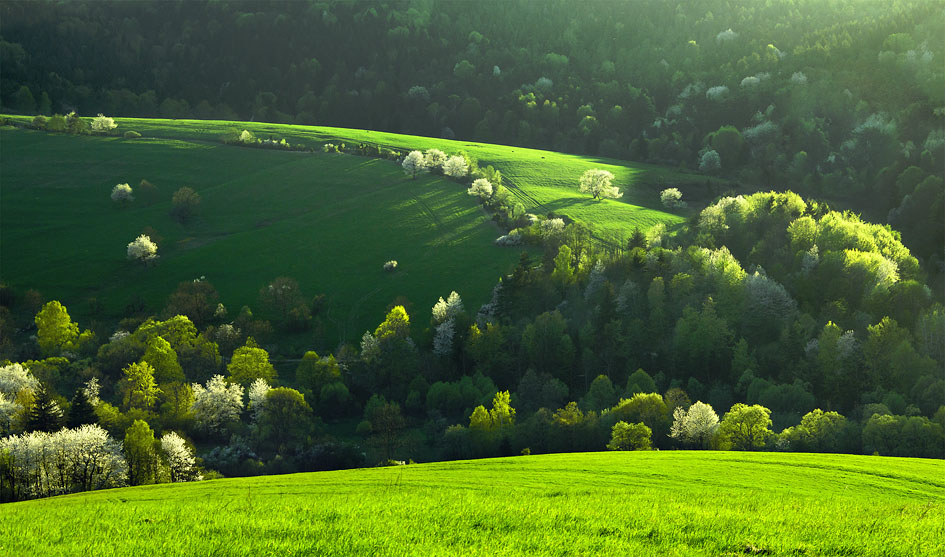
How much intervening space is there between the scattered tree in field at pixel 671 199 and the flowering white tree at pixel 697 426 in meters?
97.8

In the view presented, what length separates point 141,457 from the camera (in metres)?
63.9

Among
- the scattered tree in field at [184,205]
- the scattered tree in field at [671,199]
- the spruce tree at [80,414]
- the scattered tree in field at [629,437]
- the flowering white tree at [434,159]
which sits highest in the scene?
the flowering white tree at [434,159]

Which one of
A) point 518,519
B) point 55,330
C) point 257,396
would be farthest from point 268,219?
point 518,519

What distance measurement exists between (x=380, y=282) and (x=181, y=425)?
50904 mm

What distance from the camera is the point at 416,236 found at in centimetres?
14412

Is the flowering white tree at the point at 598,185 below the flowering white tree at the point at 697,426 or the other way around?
the other way around

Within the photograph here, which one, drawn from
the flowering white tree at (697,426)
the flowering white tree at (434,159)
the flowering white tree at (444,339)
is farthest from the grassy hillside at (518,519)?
the flowering white tree at (434,159)

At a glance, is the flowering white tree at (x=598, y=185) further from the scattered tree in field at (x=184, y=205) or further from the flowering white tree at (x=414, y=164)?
the scattered tree in field at (x=184, y=205)

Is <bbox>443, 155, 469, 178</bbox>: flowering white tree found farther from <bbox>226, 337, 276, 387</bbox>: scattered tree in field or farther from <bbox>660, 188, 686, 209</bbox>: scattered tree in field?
<bbox>226, 337, 276, 387</bbox>: scattered tree in field

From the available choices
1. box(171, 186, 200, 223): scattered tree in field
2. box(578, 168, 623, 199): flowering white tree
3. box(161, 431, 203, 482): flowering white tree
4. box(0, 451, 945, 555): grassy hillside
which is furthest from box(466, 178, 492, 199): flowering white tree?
box(0, 451, 945, 555): grassy hillside

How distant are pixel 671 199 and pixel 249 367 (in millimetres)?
108009

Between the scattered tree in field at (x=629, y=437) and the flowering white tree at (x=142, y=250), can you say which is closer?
the scattered tree in field at (x=629, y=437)

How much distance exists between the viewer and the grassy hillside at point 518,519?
2108cm

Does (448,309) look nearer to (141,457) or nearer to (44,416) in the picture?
(141,457)
